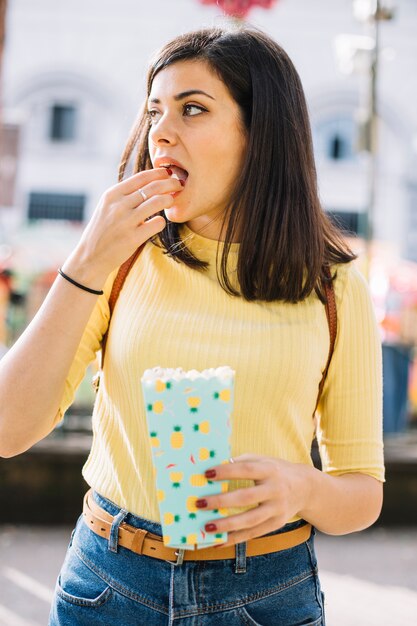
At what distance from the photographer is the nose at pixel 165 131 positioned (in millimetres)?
1370

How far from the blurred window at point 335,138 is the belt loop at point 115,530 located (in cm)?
1875

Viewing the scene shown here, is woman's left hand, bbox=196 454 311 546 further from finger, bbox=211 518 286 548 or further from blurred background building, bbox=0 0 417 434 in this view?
blurred background building, bbox=0 0 417 434

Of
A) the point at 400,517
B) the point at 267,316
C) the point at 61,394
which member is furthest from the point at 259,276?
the point at 400,517

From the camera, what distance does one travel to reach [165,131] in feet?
4.50

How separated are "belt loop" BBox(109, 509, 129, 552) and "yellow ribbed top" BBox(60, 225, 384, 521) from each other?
20 millimetres

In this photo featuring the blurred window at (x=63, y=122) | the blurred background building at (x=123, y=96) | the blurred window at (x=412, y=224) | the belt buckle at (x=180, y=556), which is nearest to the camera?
the belt buckle at (x=180, y=556)

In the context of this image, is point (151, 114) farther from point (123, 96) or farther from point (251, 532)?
point (123, 96)

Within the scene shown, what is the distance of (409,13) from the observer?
1989cm

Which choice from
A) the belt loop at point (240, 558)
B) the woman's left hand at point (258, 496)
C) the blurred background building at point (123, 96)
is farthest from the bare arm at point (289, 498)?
the blurred background building at point (123, 96)

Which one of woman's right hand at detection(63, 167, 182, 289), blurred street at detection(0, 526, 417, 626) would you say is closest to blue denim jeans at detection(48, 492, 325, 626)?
woman's right hand at detection(63, 167, 182, 289)

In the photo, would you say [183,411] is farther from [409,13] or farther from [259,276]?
[409,13]

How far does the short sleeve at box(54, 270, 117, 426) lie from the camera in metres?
1.35

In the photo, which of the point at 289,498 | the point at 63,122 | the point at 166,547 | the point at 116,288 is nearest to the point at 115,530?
the point at 166,547

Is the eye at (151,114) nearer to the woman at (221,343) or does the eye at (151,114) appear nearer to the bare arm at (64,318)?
the woman at (221,343)
